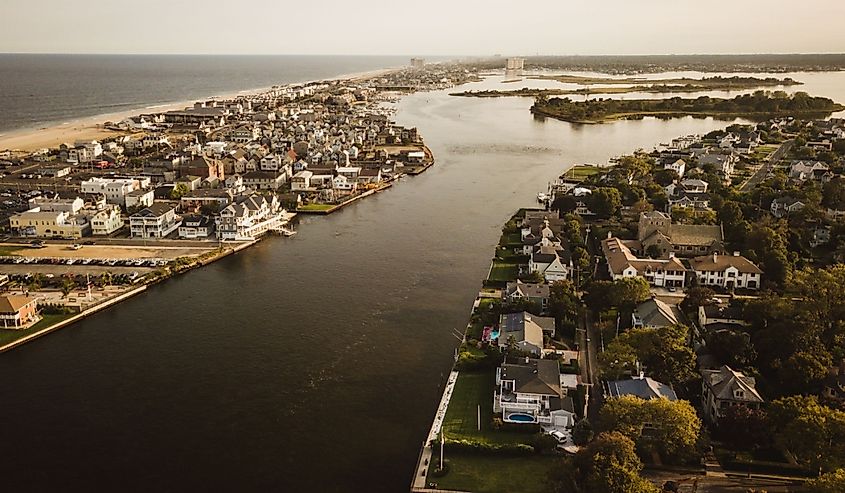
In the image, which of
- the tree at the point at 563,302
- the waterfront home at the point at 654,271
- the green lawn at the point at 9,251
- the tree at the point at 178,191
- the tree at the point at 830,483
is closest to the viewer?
the tree at the point at 830,483

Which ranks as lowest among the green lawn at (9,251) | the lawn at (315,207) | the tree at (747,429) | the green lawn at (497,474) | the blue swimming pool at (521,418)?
the green lawn at (497,474)

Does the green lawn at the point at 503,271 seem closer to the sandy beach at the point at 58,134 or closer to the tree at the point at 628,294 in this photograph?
the tree at the point at 628,294

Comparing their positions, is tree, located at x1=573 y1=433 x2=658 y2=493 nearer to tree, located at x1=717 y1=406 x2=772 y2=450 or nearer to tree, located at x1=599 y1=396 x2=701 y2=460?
tree, located at x1=599 y1=396 x2=701 y2=460

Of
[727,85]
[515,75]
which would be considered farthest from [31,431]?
[515,75]

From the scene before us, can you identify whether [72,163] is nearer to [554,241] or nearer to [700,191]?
[554,241]

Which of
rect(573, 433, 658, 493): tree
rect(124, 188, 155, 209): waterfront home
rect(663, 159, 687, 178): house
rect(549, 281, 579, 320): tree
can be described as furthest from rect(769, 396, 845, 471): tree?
rect(124, 188, 155, 209): waterfront home

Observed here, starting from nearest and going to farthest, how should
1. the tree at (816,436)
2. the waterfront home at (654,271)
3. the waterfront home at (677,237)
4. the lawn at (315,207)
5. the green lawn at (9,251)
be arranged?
the tree at (816,436), the waterfront home at (654,271), the waterfront home at (677,237), the green lawn at (9,251), the lawn at (315,207)

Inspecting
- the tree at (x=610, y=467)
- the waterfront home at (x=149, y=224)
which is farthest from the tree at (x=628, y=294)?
the waterfront home at (x=149, y=224)
